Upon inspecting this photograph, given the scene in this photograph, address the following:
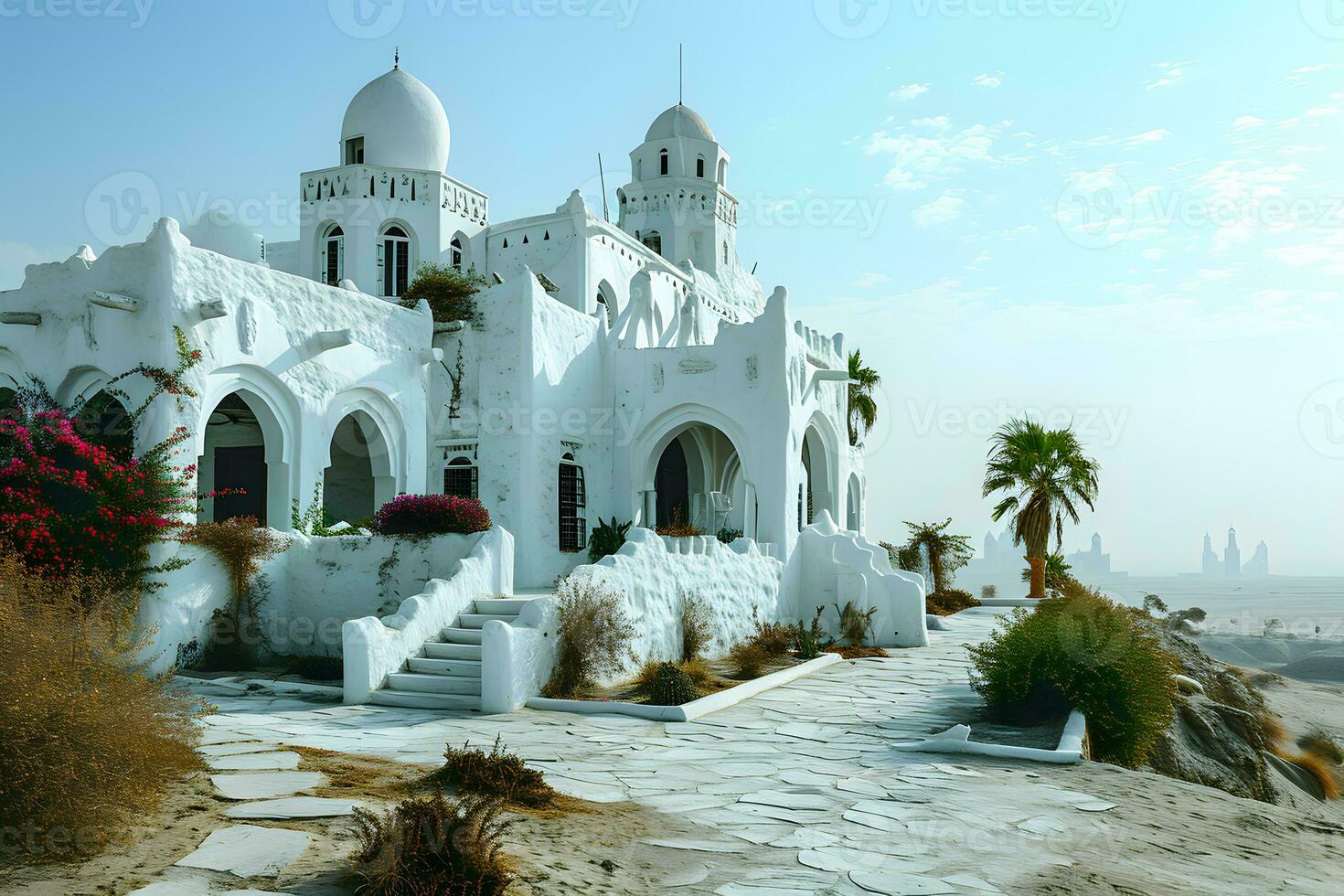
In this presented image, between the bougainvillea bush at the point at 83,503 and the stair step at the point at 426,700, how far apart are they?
4095 millimetres

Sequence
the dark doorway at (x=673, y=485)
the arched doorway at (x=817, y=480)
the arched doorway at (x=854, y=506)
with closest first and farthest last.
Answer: the dark doorway at (x=673, y=485), the arched doorway at (x=817, y=480), the arched doorway at (x=854, y=506)

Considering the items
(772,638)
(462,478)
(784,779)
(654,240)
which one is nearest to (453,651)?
(784,779)

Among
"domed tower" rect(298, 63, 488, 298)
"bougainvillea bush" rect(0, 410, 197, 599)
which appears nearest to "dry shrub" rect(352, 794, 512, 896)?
"bougainvillea bush" rect(0, 410, 197, 599)

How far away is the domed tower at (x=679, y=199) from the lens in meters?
35.0

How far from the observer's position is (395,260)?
80.9 feet

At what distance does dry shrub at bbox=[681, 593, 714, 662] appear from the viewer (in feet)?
48.5

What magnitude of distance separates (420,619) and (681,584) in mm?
4188

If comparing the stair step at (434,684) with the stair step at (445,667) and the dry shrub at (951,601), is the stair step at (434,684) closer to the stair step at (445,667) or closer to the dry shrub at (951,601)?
the stair step at (445,667)

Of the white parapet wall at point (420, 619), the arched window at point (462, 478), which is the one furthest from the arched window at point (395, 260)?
the white parapet wall at point (420, 619)

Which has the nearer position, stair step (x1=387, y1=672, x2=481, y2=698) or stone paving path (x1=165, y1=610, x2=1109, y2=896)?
stone paving path (x1=165, y1=610, x2=1109, y2=896)

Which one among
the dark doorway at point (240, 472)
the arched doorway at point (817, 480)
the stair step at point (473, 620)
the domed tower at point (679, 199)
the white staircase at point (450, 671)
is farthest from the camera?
the domed tower at point (679, 199)

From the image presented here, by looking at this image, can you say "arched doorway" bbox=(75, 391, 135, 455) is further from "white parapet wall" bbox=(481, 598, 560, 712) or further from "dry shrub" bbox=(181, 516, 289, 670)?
"white parapet wall" bbox=(481, 598, 560, 712)

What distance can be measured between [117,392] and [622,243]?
52.2ft

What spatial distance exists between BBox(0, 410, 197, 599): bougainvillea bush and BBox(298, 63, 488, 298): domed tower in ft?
36.4
